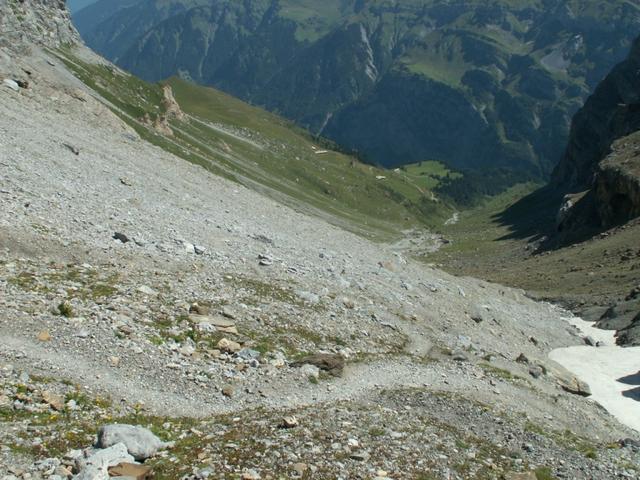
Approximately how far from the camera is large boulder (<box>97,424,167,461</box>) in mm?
17141

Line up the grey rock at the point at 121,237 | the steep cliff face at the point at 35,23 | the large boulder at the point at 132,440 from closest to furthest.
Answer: the large boulder at the point at 132,440, the grey rock at the point at 121,237, the steep cliff face at the point at 35,23

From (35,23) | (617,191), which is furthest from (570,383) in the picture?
(35,23)

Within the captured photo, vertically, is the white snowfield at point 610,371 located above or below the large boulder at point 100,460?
above

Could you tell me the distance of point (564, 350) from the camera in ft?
174

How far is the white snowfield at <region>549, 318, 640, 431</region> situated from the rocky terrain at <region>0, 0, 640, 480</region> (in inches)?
79.2

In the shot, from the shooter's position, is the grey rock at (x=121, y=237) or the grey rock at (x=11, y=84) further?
the grey rock at (x=11, y=84)

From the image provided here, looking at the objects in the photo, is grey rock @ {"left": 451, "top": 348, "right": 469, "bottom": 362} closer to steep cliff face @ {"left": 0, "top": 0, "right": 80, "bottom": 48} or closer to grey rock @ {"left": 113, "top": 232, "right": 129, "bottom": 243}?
grey rock @ {"left": 113, "top": 232, "right": 129, "bottom": 243}

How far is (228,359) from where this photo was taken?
25375 mm

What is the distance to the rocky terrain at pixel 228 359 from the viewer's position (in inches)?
727

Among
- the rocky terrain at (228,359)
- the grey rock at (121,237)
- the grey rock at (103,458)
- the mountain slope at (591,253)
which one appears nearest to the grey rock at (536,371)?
the rocky terrain at (228,359)

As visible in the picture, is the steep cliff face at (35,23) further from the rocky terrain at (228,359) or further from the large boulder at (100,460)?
the large boulder at (100,460)

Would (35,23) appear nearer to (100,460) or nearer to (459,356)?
(459,356)

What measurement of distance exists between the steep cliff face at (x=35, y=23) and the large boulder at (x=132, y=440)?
292 feet

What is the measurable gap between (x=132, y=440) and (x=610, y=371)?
137ft
